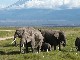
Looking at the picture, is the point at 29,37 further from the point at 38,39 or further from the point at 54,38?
the point at 54,38

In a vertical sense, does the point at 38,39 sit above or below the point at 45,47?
above

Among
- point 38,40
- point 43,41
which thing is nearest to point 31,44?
point 38,40

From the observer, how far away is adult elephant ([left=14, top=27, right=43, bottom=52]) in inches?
1159

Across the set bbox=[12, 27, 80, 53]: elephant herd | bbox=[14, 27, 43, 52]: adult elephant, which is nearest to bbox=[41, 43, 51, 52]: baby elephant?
bbox=[12, 27, 80, 53]: elephant herd

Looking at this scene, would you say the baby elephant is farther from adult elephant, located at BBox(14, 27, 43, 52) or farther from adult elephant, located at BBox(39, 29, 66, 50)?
adult elephant, located at BBox(39, 29, 66, 50)

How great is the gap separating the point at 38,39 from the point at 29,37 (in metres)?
1.67

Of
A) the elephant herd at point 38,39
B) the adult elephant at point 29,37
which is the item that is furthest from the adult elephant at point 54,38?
the adult elephant at point 29,37

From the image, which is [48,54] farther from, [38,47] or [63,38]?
[63,38]

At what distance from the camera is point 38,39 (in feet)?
104

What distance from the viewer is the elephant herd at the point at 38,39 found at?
97.2ft

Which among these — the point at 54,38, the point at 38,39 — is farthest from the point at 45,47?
the point at 54,38

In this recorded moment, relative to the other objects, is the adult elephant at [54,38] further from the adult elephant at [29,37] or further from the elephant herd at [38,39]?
the adult elephant at [29,37]

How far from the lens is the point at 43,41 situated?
3384 cm

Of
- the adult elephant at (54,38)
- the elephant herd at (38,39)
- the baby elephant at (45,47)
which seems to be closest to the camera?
the elephant herd at (38,39)
